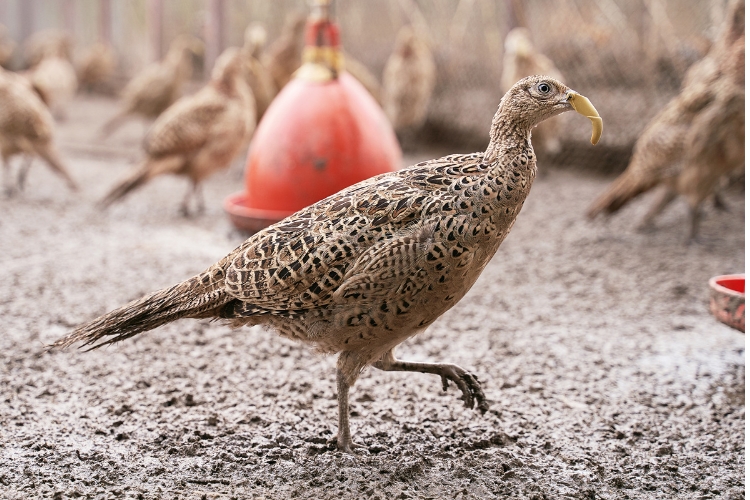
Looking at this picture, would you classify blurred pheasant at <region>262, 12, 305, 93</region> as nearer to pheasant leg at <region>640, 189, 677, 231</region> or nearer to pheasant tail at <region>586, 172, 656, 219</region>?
pheasant tail at <region>586, 172, 656, 219</region>

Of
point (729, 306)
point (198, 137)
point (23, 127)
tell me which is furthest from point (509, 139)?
point (23, 127)

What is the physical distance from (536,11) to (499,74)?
0.83m

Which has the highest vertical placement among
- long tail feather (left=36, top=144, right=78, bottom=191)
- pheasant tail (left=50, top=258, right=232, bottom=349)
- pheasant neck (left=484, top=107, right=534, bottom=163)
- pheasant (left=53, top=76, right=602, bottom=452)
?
pheasant neck (left=484, top=107, right=534, bottom=163)

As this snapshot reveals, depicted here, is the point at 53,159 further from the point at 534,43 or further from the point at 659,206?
the point at 659,206

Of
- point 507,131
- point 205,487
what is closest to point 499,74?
point 507,131

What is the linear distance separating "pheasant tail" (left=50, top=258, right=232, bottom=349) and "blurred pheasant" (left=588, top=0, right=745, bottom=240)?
4.22 m

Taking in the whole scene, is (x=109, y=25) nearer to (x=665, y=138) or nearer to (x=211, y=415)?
(x=665, y=138)

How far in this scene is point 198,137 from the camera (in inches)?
269

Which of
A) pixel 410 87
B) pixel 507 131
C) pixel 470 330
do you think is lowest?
pixel 470 330

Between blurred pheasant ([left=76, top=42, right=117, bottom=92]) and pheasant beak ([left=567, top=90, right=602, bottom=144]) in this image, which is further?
blurred pheasant ([left=76, top=42, right=117, bottom=92])

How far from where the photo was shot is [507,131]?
104 inches

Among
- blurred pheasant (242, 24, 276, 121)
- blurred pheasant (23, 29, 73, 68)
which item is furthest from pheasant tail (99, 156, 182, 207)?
blurred pheasant (23, 29, 73, 68)

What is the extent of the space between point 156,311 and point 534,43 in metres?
7.25

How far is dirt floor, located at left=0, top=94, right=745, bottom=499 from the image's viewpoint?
277 centimetres
